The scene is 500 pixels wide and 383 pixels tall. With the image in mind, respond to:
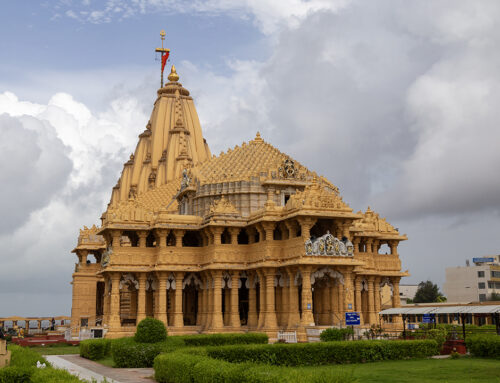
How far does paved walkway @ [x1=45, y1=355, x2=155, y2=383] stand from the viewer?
2274 centimetres

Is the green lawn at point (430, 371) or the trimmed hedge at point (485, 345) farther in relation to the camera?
the trimmed hedge at point (485, 345)

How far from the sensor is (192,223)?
46.4m

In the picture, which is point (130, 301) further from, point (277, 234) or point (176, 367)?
point (176, 367)

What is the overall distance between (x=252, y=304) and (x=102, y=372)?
20723mm

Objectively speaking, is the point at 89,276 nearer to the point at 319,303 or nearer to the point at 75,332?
the point at 75,332

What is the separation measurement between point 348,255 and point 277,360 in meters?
16.0

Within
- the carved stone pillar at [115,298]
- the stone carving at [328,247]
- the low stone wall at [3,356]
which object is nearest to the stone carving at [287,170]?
the stone carving at [328,247]

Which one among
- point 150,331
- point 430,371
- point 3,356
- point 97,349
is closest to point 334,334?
point 430,371

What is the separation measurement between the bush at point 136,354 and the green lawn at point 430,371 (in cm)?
690

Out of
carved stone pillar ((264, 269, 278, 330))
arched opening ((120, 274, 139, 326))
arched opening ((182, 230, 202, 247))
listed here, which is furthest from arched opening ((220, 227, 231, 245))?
arched opening ((120, 274, 139, 326))

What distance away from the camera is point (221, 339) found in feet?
101

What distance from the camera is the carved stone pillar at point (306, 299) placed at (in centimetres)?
3950

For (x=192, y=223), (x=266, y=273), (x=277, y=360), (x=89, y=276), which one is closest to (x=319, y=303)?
(x=266, y=273)

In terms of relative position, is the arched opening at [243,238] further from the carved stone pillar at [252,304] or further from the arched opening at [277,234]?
the carved stone pillar at [252,304]
